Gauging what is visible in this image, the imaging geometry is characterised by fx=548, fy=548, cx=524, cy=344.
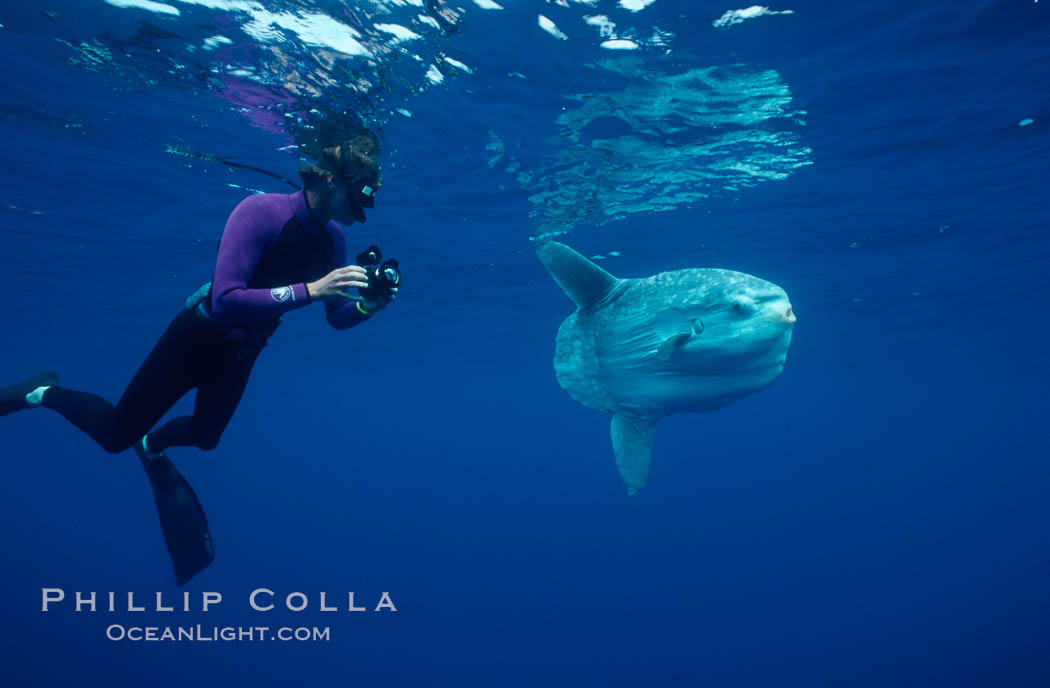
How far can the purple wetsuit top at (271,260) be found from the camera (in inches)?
121

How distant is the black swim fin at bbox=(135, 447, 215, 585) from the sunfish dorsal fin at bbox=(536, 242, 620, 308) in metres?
3.86

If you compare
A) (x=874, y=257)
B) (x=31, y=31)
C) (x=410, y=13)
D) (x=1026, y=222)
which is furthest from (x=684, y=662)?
(x=31, y=31)

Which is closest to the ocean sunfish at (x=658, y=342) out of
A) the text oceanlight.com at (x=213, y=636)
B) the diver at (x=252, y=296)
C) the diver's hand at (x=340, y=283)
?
the diver at (x=252, y=296)

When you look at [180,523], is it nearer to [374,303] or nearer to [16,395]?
[16,395]

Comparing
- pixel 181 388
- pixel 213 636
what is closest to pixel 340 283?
pixel 181 388

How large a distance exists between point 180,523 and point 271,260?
2.97 meters

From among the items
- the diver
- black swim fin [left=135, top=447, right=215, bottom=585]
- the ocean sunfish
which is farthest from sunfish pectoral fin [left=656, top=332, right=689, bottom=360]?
black swim fin [left=135, top=447, right=215, bottom=585]

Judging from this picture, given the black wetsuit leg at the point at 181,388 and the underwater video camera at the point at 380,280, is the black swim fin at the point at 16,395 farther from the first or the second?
the underwater video camera at the point at 380,280

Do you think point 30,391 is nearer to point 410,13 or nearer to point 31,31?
point 31,31

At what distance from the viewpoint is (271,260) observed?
3617 millimetres

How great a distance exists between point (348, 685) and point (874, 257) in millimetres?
21383

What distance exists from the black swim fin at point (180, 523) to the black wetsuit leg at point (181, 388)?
0.69 meters

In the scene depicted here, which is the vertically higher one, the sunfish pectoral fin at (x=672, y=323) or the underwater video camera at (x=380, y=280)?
the underwater video camera at (x=380, y=280)

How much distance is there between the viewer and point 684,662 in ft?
69.7
